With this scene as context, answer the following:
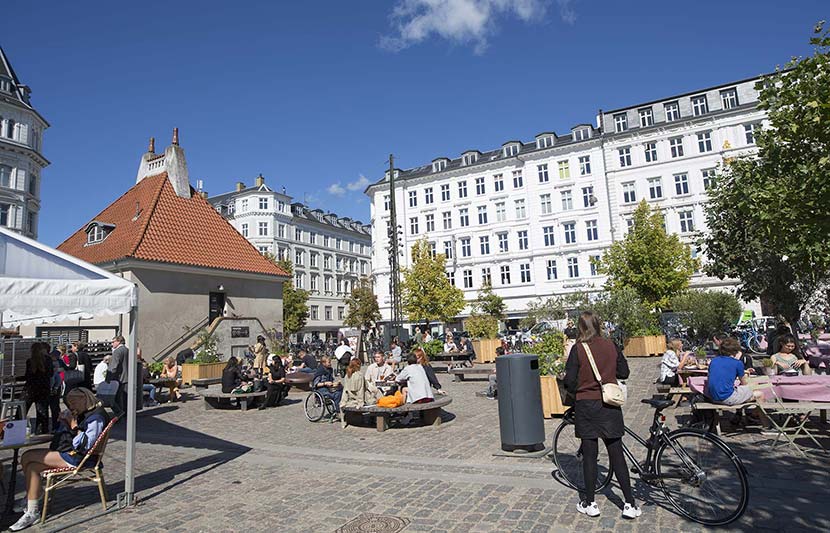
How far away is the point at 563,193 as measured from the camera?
4859 centimetres

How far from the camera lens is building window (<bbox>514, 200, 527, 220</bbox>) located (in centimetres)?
5024

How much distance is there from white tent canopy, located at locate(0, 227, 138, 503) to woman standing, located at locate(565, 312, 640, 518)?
505 cm

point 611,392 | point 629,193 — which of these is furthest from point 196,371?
point 629,193

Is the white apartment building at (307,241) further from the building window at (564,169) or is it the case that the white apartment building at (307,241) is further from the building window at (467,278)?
the building window at (564,169)

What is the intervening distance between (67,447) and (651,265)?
32303 mm

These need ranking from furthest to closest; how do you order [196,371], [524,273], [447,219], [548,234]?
[447,219]
[524,273]
[548,234]
[196,371]

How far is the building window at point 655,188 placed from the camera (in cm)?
4528

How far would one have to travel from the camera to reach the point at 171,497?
6562 millimetres

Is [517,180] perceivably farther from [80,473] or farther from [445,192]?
[80,473]

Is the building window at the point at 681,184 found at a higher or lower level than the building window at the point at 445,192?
lower

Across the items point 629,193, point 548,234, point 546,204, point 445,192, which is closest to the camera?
point 629,193

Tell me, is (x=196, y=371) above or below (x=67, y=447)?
above

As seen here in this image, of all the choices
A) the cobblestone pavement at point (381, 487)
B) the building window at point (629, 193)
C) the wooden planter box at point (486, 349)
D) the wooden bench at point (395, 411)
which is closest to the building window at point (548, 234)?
the building window at point (629, 193)

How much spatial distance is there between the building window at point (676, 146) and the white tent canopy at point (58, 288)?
47.3m
